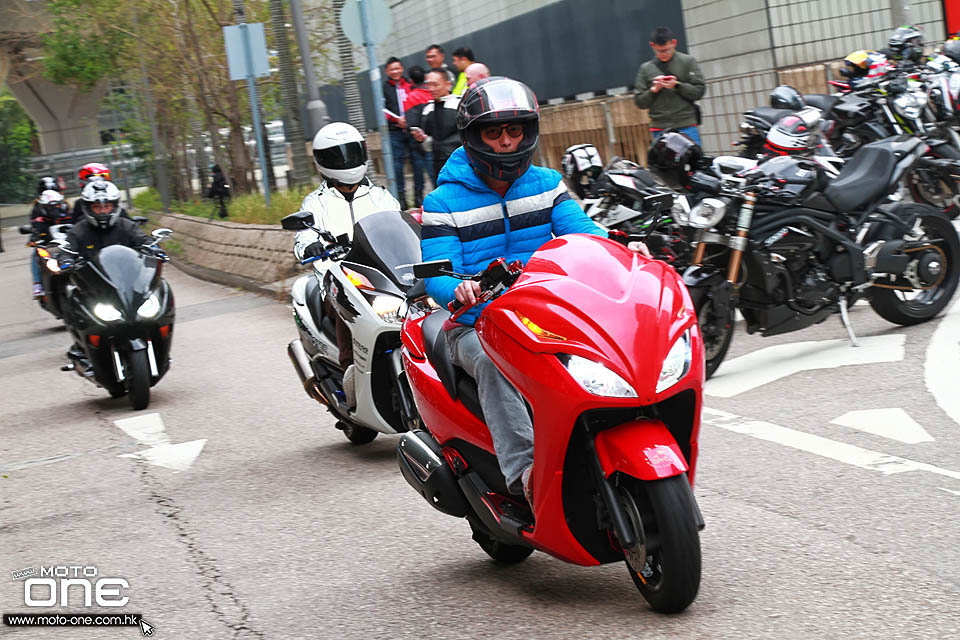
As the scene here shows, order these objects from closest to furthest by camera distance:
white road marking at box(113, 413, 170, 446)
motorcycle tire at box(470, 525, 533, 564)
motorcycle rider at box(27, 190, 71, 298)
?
motorcycle tire at box(470, 525, 533, 564) → white road marking at box(113, 413, 170, 446) → motorcycle rider at box(27, 190, 71, 298)

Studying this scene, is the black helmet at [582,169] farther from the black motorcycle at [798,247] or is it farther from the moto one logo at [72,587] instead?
the moto one logo at [72,587]

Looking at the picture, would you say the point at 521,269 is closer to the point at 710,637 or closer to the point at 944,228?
the point at 710,637

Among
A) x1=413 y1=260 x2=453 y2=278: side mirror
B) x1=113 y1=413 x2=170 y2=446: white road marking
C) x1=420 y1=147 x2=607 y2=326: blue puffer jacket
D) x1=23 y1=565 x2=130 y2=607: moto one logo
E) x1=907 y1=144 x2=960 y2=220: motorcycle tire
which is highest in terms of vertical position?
x1=420 y1=147 x2=607 y2=326: blue puffer jacket

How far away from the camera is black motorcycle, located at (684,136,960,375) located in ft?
28.3

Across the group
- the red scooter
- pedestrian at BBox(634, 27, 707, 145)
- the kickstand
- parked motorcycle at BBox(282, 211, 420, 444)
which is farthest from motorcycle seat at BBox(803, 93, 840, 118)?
the red scooter

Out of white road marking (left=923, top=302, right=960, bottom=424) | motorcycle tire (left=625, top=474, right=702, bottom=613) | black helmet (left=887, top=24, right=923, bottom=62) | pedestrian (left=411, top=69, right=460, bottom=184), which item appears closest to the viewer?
motorcycle tire (left=625, top=474, right=702, bottom=613)

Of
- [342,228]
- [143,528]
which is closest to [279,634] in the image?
[143,528]

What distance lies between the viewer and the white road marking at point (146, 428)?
31.5 feet

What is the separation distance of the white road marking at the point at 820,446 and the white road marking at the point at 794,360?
66 centimetres

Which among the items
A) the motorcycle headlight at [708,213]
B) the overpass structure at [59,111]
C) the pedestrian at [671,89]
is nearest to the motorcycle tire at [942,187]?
the pedestrian at [671,89]

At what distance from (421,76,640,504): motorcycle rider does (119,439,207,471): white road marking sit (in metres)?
3.93

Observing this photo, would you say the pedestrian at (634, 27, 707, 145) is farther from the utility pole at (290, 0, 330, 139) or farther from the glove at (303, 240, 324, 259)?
the glove at (303, 240, 324, 259)

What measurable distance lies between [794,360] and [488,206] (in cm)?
433

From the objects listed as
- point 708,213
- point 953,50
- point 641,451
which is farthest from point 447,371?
point 953,50
